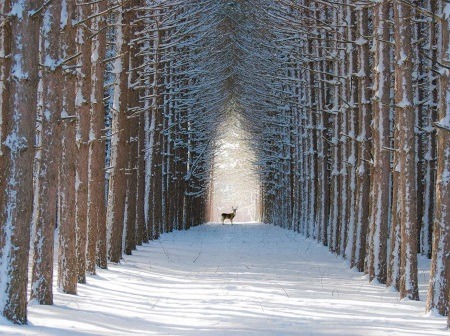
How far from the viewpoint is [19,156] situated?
8852 millimetres

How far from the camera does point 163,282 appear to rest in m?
15.4

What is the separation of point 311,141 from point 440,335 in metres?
26.2

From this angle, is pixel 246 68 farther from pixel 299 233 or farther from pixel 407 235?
pixel 407 235

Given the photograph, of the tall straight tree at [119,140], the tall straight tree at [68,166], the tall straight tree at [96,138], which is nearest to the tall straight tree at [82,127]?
the tall straight tree at [96,138]

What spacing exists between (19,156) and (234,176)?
280ft

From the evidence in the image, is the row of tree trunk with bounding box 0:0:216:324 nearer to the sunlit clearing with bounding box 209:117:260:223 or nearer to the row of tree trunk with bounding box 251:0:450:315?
the row of tree trunk with bounding box 251:0:450:315

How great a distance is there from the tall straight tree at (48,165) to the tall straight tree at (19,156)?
1788 millimetres

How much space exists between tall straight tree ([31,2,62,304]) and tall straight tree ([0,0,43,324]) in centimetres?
179

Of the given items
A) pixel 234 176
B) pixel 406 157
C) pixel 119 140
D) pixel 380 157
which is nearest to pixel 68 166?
pixel 406 157

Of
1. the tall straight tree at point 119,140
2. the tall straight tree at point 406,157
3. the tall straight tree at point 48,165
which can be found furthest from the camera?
the tall straight tree at point 119,140

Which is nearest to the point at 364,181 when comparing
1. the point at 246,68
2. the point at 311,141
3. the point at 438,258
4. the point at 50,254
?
the point at 438,258

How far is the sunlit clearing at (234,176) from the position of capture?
72.8m

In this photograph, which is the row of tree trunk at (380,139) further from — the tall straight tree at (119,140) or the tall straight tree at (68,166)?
the tall straight tree at (68,166)

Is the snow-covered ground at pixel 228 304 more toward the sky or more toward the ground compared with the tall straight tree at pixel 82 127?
more toward the ground
